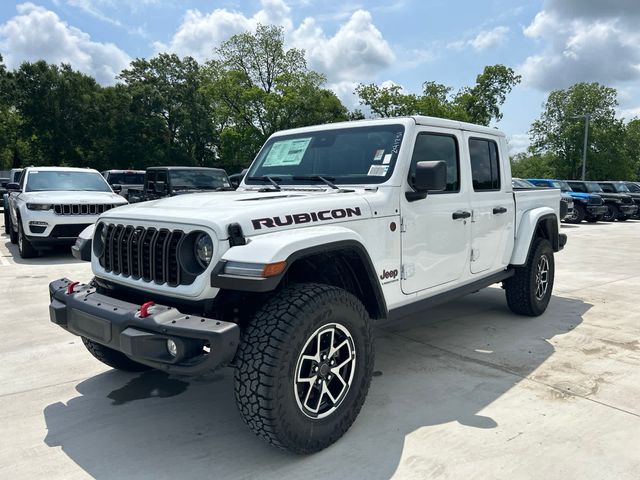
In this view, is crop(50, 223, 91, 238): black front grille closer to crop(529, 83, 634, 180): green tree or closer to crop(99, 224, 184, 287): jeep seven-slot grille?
crop(99, 224, 184, 287): jeep seven-slot grille

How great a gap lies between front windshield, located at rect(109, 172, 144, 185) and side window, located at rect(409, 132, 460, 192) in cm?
1584

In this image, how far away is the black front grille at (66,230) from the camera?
8.98 m

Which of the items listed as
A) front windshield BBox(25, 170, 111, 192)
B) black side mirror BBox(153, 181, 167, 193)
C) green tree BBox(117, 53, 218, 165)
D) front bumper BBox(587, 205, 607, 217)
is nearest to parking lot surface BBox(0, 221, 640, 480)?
front windshield BBox(25, 170, 111, 192)

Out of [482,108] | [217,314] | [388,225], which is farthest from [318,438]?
[482,108]

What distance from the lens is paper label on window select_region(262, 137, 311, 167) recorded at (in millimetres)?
4125

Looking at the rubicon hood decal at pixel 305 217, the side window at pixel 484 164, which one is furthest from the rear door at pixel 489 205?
the rubicon hood decal at pixel 305 217

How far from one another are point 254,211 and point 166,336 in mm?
796

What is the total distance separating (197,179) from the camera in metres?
12.1

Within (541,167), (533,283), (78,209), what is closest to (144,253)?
(533,283)

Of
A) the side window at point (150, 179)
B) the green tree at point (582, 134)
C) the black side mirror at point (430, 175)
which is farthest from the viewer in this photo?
the green tree at point (582, 134)

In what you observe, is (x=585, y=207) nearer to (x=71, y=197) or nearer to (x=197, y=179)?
(x=197, y=179)

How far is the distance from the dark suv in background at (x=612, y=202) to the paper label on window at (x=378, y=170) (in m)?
20.1

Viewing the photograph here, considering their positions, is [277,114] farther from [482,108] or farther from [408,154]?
[408,154]

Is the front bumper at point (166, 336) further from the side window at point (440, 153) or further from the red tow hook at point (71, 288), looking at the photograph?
the side window at point (440, 153)
